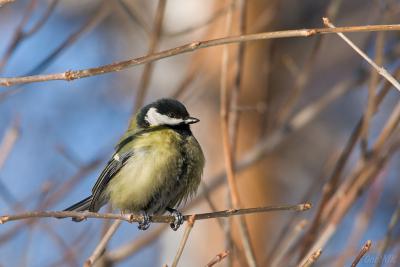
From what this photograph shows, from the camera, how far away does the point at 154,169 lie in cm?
303

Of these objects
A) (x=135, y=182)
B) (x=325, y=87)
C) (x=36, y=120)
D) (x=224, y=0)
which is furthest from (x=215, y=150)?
(x=36, y=120)

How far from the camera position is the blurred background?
9.43 ft

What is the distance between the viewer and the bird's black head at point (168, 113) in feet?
10.7

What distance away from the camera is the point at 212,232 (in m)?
5.27

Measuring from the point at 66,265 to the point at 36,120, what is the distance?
476 cm

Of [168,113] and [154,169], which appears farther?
[168,113]

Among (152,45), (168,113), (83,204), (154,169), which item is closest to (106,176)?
(83,204)

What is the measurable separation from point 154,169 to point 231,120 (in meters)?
0.51

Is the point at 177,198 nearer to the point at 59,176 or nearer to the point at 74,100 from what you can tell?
the point at 59,176

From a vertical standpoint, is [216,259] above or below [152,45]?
below

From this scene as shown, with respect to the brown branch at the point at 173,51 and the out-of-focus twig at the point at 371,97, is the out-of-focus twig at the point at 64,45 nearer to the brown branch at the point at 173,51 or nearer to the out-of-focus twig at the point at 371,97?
the brown branch at the point at 173,51

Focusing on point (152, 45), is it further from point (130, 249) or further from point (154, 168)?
point (130, 249)

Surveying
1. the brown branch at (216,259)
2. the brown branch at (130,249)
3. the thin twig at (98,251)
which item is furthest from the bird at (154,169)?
the brown branch at (216,259)

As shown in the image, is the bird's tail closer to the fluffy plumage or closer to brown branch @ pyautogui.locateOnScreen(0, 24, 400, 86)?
the fluffy plumage
